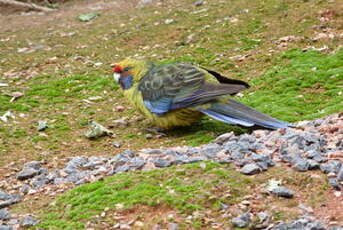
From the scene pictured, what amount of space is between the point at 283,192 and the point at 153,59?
216 inches

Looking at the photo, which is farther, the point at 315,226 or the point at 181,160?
the point at 181,160

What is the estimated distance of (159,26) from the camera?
36.8 ft

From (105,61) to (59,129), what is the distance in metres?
2.97

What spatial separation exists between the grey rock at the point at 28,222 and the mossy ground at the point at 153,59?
0.39 ft

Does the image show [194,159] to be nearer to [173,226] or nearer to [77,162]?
[173,226]

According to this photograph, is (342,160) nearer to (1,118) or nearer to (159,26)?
(1,118)

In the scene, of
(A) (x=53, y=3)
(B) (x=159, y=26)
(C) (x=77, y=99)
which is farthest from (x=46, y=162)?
(A) (x=53, y=3)

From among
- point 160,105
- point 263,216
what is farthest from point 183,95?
point 263,216

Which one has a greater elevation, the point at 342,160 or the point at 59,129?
the point at 342,160

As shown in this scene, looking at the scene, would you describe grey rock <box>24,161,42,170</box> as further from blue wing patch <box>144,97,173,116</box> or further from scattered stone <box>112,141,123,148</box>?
blue wing patch <box>144,97,173,116</box>

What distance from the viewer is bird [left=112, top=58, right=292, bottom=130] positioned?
20.2ft

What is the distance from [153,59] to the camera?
9.61 meters

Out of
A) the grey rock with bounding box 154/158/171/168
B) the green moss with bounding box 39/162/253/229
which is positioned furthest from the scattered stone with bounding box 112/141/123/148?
the green moss with bounding box 39/162/253/229

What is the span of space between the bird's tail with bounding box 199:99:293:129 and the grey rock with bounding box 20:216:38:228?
2331mm
